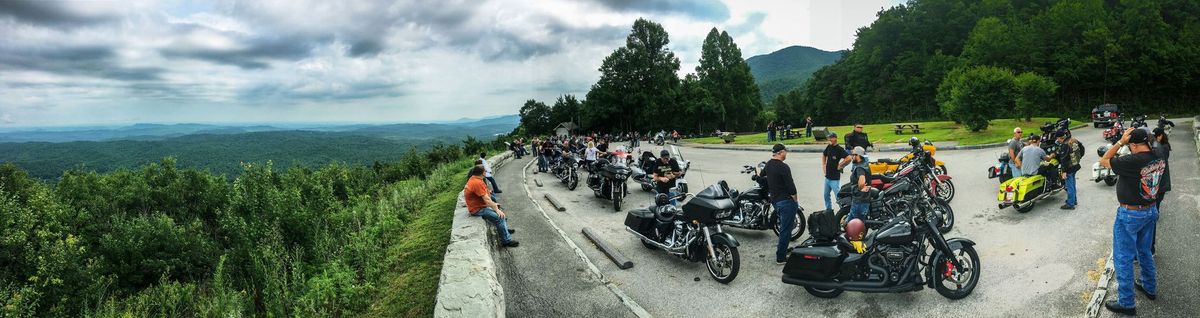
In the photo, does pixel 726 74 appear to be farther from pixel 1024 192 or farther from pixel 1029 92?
pixel 1024 192

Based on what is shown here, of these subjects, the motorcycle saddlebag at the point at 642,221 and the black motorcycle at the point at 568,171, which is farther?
the black motorcycle at the point at 568,171

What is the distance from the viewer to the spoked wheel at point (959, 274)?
507cm

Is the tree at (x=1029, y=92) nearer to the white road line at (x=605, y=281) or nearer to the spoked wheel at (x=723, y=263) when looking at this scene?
the spoked wheel at (x=723, y=263)

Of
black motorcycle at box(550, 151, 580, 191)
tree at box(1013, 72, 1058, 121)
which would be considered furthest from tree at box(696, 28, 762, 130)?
black motorcycle at box(550, 151, 580, 191)

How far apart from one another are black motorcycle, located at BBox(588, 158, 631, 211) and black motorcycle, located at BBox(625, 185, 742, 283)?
10.4 ft

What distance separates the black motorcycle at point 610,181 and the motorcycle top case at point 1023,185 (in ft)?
22.8

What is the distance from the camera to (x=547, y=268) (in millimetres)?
6855

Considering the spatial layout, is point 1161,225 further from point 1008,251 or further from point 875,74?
point 875,74

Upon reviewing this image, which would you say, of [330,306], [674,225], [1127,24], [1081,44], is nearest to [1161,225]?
[674,225]

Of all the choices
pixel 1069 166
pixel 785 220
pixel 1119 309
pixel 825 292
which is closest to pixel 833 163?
pixel 785 220

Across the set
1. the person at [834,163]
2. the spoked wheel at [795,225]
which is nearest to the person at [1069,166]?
the person at [834,163]

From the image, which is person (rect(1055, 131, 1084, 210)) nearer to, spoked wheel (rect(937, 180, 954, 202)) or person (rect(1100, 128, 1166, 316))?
spoked wheel (rect(937, 180, 954, 202))

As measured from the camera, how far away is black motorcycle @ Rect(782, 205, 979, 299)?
5078 mm

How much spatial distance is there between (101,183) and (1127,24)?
9043 cm
